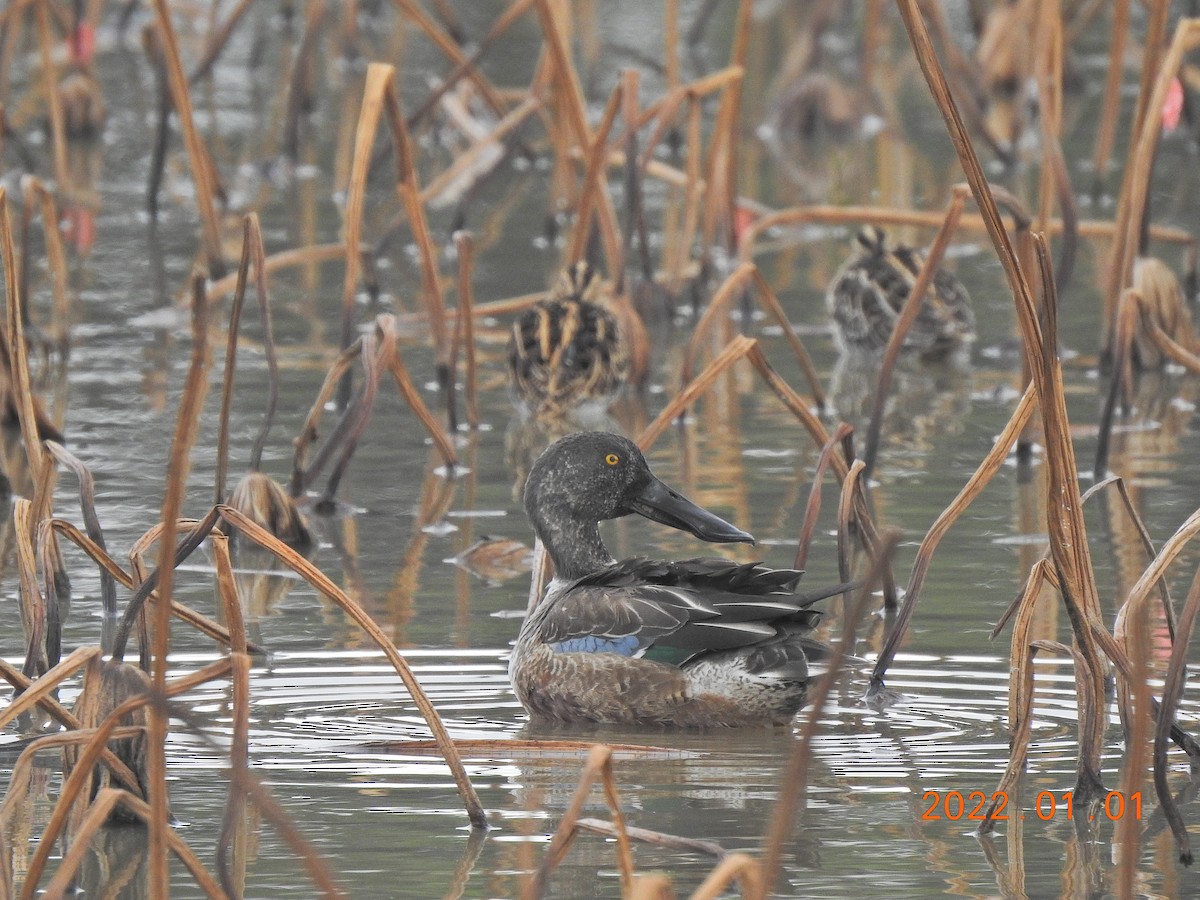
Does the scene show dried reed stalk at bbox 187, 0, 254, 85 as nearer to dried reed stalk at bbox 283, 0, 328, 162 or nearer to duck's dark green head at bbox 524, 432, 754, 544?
dried reed stalk at bbox 283, 0, 328, 162

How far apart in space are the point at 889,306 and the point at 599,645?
4.67 m

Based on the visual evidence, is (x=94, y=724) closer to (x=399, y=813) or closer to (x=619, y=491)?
(x=399, y=813)

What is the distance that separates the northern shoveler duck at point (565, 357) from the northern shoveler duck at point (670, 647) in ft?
9.88

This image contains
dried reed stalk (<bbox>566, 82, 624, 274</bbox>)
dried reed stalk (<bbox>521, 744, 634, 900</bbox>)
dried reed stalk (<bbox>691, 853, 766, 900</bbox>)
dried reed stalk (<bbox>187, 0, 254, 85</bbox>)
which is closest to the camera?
dried reed stalk (<bbox>691, 853, 766, 900</bbox>)

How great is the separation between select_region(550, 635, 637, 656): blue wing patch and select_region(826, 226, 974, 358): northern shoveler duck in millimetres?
4507

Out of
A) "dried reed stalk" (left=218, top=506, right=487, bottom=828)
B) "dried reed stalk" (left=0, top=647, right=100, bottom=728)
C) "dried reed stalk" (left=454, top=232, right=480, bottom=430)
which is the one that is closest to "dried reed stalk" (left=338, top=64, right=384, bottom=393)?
"dried reed stalk" (left=454, top=232, right=480, bottom=430)

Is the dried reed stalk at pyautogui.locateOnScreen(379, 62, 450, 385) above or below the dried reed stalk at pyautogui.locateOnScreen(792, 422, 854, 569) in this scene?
above

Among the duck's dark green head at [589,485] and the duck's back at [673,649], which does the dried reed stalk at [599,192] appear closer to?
the duck's dark green head at [589,485]

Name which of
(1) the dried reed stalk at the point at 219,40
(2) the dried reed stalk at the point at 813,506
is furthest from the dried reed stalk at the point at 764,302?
(1) the dried reed stalk at the point at 219,40

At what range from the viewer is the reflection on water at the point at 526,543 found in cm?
445

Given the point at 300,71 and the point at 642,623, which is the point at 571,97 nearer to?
the point at 300,71

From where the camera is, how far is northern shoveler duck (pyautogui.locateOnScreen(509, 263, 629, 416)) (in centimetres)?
870

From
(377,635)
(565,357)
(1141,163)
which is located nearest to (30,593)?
(377,635)

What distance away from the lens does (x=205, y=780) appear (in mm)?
4855
